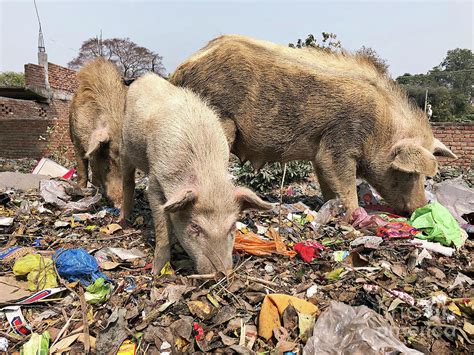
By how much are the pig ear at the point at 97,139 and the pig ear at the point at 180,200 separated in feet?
10.1

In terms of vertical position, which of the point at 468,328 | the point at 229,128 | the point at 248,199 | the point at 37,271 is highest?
the point at 229,128

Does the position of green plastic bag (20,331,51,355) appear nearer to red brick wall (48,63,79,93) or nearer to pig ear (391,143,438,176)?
pig ear (391,143,438,176)

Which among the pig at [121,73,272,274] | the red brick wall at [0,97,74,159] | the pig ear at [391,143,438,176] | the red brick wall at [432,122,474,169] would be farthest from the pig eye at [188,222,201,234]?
the red brick wall at [0,97,74,159]

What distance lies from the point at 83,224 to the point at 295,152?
3397 mm

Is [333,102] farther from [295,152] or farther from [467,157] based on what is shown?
[467,157]

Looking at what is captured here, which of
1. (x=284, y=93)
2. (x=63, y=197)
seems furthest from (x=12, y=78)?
(x=284, y=93)

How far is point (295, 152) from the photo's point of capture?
637 cm

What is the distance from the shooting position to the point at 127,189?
583cm

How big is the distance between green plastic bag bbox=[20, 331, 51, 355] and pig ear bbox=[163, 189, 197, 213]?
1.39m

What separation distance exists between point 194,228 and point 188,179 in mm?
510

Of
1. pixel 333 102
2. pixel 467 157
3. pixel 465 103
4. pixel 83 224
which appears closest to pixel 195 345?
pixel 83 224

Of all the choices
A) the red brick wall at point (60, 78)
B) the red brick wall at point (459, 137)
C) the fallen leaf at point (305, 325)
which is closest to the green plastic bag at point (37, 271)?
the fallen leaf at point (305, 325)

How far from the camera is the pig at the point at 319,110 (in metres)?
5.98

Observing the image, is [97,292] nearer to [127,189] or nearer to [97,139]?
[127,189]
